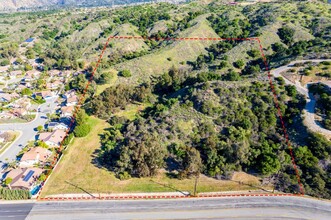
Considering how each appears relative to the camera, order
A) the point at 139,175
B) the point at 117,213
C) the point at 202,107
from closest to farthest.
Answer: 1. the point at 117,213
2. the point at 139,175
3. the point at 202,107

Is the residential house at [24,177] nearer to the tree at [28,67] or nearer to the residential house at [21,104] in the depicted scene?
the residential house at [21,104]

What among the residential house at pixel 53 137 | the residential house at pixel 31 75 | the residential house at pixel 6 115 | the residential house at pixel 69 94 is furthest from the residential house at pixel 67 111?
the residential house at pixel 31 75

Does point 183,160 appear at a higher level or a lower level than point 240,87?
lower

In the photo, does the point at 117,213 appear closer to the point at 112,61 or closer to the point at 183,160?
the point at 183,160

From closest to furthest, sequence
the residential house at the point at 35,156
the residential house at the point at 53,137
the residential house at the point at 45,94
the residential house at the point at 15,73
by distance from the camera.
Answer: the residential house at the point at 35,156, the residential house at the point at 53,137, the residential house at the point at 45,94, the residential house at the point at 15,73

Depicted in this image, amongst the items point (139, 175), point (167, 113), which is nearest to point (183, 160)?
point (139, 175)

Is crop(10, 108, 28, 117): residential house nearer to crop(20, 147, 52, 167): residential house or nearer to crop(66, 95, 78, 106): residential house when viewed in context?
crop(66, 95, 78, 106): residential house

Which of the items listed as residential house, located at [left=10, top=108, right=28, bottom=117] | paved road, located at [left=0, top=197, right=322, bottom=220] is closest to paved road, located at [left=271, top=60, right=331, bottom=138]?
paved road, located at [left=0, top=197, right=322, bottom=220]
